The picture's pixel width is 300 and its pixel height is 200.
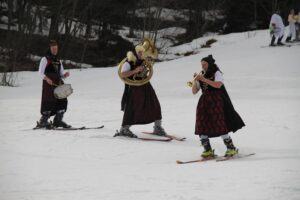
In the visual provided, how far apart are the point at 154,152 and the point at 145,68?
169 cm

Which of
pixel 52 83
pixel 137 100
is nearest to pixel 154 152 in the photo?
pixel 137 100

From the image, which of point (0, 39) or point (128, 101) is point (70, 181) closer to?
point (128, 101)

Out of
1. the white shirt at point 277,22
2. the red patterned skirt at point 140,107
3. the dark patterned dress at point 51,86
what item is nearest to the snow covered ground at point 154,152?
the red patterned skirt at point 140,107

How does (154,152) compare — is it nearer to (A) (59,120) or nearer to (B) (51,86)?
(A) (59,120)

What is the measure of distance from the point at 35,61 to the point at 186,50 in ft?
23.8

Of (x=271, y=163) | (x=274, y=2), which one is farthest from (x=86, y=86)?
(x=274, y=2)

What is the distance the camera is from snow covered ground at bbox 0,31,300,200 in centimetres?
608

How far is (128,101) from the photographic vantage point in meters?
9.73

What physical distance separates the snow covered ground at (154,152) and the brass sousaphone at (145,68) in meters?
1.02

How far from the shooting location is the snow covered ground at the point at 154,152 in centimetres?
608

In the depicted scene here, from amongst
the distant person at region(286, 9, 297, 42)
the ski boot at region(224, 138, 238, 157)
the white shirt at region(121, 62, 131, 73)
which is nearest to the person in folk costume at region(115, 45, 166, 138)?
the white shirt at region(121, 62, 131, 73)

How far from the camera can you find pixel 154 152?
28.5ft

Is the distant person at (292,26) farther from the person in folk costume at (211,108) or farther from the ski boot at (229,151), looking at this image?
the ski boot at (229,151)

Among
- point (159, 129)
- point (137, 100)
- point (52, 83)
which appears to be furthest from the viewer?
point (52, 83)
